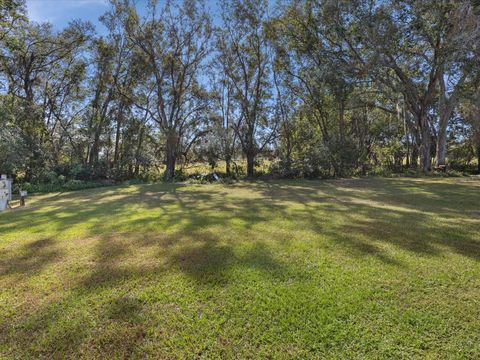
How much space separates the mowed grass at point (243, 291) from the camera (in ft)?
5.62

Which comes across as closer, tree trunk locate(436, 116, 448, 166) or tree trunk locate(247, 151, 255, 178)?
tree trunk locate(436, 116, 448, 166)

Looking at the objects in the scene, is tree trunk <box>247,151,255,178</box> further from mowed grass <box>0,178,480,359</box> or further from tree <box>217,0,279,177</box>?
mowed grass <box>0,178,480,359</box>

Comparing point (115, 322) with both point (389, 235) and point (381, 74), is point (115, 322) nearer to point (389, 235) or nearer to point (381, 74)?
point (389, 235)

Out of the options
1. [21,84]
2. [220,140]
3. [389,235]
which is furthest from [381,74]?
[21,84]

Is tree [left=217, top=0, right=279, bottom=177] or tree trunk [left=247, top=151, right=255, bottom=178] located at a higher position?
tree [left=217, top=0, right=279, bottom=177]

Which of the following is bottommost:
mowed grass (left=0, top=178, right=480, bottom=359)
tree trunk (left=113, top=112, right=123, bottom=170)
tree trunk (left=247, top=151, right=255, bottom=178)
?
mowed grass (left=0, top=178, right=480, bottom=359)

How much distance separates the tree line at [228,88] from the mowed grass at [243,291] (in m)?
9.73

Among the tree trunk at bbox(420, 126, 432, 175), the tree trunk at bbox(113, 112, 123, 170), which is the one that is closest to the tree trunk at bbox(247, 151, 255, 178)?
the tree trunk at bbox(113, 112, 123, 170)

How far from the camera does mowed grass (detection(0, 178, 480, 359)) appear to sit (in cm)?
171

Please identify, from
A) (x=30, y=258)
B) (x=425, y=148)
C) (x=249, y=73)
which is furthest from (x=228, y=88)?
(x=30, y=258)

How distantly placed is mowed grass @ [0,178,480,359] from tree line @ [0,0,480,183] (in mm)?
9726

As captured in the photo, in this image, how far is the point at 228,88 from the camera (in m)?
15.2

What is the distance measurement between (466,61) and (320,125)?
22.4ft

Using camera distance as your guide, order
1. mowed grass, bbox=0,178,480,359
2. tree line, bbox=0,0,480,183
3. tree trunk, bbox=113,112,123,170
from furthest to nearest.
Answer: tree trunk, bbox=113,112,123,170 < tree line, bbox=0,0,480,183 < mowed grass, bbox=0,178,480,359
